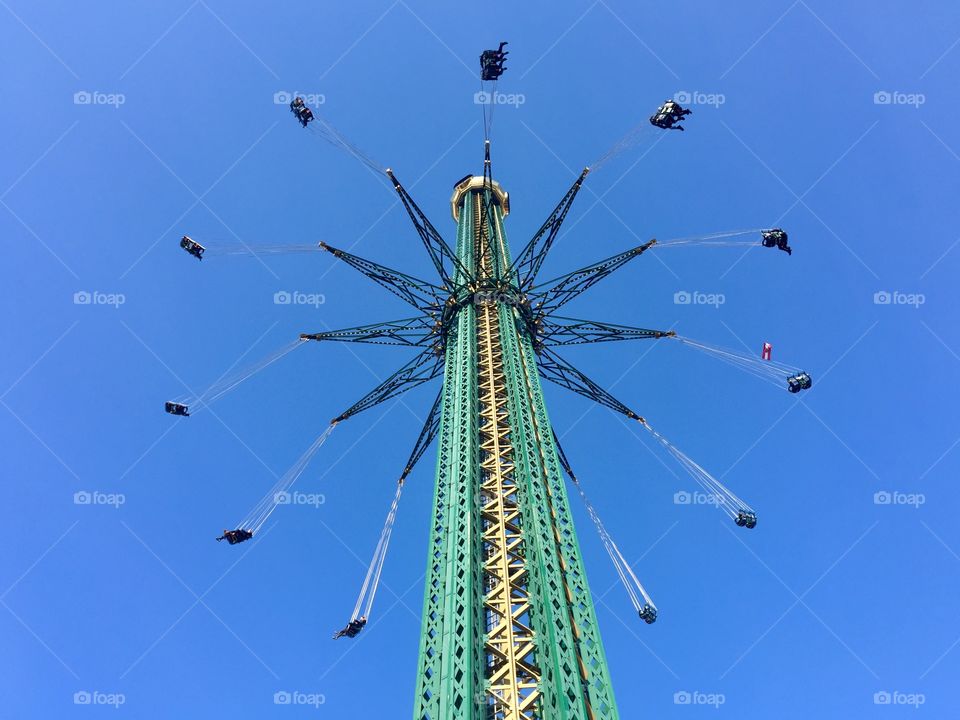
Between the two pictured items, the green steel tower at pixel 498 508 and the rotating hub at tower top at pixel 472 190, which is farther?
the rotating hub at tower top at pixel 472 190

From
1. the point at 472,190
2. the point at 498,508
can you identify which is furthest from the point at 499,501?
the point at 472,190

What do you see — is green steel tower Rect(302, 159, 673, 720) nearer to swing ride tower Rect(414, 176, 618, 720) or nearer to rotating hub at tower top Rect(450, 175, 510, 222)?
swing ride tower Rect(414, 176, 618, 720)

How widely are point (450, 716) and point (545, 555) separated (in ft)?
14.7

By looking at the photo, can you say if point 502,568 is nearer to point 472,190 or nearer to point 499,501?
point 499,501

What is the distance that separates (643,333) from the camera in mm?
29109

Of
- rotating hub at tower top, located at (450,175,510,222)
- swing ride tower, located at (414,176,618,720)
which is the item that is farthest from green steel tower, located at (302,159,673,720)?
rotating hub at tower top, located at (450,175,510,222)

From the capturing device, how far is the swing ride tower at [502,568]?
13.3 m

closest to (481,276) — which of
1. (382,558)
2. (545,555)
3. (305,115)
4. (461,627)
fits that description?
(305,115)

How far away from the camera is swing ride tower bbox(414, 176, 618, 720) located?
13328 millimetres

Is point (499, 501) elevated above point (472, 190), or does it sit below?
below

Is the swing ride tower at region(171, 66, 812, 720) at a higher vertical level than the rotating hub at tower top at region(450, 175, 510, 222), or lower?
lower

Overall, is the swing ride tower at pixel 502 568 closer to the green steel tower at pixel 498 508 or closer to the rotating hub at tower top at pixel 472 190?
the green steel tower at pixel 498 508

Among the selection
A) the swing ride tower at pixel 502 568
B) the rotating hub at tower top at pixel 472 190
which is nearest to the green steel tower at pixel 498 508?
the swing ride tower at pixel 502 568

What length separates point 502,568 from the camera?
55.3 ft
